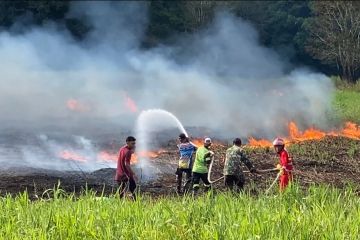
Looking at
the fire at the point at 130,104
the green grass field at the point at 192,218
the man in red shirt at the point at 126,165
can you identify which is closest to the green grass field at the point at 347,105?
the fire at the point at 130,104

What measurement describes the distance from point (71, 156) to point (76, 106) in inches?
511

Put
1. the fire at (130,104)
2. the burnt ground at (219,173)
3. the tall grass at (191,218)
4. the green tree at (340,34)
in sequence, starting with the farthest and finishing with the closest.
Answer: the green tree at (340,34), the fire at (130,104), the burnt ground at (219,173), the tall grass at (191,218)

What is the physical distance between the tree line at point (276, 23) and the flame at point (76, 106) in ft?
11.3

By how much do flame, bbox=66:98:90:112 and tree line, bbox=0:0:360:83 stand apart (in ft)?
11.3

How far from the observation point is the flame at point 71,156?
20252 mm

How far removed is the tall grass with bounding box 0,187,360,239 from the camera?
742cm

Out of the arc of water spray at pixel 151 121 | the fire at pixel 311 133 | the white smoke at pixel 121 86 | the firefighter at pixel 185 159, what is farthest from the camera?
the white smoke at pixel 121 86

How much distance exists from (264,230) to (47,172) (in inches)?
427

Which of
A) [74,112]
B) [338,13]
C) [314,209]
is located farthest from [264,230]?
[338,13]

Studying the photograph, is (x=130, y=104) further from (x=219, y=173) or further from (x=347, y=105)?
(x=219, y=173)

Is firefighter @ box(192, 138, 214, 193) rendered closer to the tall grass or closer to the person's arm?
the person's arm

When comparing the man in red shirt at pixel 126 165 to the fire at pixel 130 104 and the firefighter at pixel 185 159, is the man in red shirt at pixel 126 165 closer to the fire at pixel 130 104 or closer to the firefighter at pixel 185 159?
the firefighter at pixel 185 159

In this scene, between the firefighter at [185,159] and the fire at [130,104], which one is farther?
the fire at [130,104]

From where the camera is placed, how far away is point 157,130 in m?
27.9
